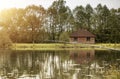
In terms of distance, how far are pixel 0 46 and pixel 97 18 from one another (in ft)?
46.8

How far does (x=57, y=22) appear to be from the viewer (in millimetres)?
38531


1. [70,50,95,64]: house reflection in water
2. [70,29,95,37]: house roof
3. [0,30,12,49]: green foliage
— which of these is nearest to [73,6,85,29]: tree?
[70,29,95,37]: house roof

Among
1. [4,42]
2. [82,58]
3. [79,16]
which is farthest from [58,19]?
[82,58]

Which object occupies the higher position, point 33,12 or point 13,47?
point 33,12

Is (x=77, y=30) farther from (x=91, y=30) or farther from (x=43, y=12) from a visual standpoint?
(x=43, y=12)

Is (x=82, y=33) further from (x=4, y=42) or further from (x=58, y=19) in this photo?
(x=4, y=42)

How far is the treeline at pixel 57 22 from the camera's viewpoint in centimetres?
3441

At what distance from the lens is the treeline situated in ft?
113

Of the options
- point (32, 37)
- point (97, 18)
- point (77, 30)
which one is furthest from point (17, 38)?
point (97, 18)

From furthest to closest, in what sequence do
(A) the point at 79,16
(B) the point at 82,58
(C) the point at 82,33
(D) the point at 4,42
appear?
(A) the point at 79,16 < (C) the point at 82,33 < (D) the point at 4,42 < (B) the point at 82,58

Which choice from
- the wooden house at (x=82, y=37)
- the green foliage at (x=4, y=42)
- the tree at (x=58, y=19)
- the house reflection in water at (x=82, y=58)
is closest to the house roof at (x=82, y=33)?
the wooden house at (x=82, y=37)

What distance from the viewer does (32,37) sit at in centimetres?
3475

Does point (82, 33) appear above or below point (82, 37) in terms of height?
above

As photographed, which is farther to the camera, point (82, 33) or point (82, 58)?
point (82, 33)
